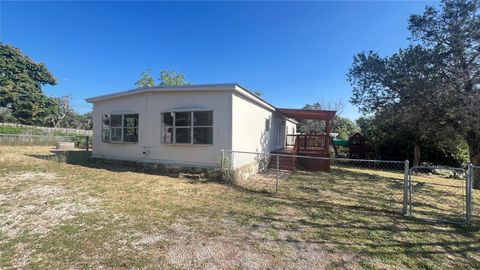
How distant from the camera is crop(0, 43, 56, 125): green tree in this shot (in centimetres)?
3027

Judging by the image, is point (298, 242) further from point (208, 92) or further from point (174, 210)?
point (208, 92)

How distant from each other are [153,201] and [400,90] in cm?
1022

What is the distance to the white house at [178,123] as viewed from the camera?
321 inches

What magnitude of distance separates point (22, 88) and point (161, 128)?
34.9 meters

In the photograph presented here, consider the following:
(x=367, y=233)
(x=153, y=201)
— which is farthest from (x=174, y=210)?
(x=367, y=233)

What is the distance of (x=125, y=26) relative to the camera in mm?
13516

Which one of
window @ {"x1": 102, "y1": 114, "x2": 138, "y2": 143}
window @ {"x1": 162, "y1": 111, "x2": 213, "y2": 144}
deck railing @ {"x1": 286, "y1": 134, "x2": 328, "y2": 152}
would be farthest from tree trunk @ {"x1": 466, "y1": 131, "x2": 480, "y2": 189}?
window @ {"x1": 102, "y1": 114, "x2": 138, "y2": 143}

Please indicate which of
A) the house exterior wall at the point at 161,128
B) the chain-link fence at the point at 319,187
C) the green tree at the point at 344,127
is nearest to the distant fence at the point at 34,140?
the house exterior wall at the point at 161,128

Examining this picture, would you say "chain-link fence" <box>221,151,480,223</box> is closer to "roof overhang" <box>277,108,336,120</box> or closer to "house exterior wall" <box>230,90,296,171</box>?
"house exterior wall" <box>230,90,296,171</box>

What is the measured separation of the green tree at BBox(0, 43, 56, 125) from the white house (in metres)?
29.1

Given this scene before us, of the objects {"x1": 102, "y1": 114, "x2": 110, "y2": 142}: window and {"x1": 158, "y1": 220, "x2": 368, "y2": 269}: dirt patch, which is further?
{"x1": 102, "y1": 114, "x2": 110, "y2": 142}: window

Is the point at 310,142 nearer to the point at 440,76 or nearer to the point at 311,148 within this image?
the point at 311,148

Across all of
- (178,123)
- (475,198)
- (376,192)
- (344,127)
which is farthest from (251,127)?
(344,127)

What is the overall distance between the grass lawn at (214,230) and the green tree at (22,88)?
33.0 metres
